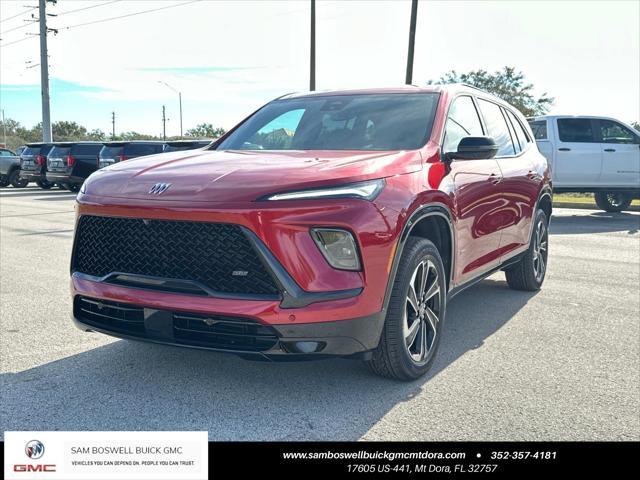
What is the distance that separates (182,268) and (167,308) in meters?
0.22

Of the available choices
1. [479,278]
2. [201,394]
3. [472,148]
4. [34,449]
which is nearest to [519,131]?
[479,278]

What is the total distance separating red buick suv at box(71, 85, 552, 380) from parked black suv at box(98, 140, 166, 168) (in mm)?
17492

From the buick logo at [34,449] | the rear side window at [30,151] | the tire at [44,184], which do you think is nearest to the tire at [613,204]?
the buick logo at [34,449]

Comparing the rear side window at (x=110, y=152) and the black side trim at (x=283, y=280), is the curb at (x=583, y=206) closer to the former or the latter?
the rear side window at (x=110, y=152)

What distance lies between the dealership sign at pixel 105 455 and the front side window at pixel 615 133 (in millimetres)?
13678

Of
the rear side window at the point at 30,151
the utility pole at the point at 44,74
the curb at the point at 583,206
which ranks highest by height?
the utility pole at the point at 44,74

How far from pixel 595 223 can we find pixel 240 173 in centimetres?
1138

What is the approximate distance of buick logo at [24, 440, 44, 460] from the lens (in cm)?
284

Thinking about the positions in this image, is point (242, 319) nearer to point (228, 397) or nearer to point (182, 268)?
point (182, 268)

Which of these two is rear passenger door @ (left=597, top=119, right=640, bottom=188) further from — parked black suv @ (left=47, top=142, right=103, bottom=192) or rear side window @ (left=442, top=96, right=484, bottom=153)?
parked black suv @ (left=47, top=142, right=103, bottom=192)

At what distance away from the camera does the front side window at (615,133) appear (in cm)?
1442

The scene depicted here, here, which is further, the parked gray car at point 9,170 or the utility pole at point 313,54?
the parked gray car at point 9,170

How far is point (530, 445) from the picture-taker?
3.10m

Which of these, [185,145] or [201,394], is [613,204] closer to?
[185,145]
